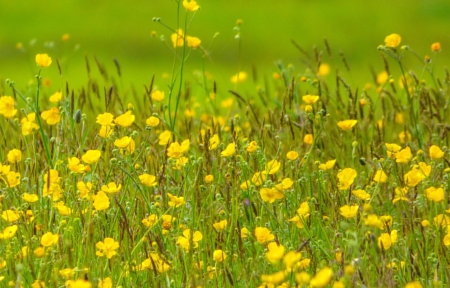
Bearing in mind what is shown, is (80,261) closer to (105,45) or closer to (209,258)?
(209,258)

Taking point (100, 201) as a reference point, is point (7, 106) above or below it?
above

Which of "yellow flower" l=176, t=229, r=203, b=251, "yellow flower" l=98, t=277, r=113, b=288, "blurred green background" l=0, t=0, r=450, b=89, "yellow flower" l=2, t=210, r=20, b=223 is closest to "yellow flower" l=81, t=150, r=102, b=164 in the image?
"yellow flower" l=2, t=210, r=20, b=223

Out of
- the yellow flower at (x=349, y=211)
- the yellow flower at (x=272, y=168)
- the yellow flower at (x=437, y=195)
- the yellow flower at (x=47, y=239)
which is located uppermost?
the yellow flower at (x=437, y=195)

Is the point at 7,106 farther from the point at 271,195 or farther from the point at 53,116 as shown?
the point at 271,195

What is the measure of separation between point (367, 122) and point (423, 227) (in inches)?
44.9

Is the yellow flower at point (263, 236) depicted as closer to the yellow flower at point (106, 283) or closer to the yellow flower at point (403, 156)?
the yellow flower at point (106, 283)

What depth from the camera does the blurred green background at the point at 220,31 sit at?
9.70m

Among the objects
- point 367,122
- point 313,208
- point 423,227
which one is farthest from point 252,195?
point 367,122

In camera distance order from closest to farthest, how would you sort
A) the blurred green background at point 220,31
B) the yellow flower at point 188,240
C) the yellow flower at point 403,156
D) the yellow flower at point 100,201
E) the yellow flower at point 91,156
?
the yellow flower at point 188,240
the yellow flower at point 100,201
the yellow flower at point 91,156
the yellow flower at point 403,156
the blurred green background at point 220,31

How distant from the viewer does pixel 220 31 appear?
34.0 feet

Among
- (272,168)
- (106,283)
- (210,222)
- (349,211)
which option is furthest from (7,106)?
(349,211)

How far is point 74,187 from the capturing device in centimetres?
283

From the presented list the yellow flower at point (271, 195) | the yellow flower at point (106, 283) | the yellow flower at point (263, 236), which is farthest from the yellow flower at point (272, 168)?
the yellow flower at point (106, 283)

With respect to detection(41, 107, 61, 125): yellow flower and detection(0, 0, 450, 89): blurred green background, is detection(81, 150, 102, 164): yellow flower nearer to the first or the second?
detection(41, 107, 61, 125): yellow flower
